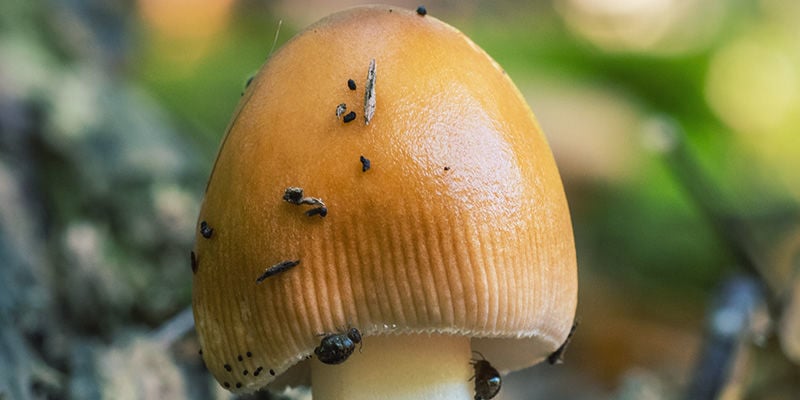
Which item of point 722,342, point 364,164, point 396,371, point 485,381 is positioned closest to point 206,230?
point 364,164

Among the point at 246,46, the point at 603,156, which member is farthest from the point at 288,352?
the point at 246,46

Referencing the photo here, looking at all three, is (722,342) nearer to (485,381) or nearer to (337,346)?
(485,381)

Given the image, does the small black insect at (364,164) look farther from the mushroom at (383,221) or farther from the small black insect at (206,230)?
the small black insect at (206,230)

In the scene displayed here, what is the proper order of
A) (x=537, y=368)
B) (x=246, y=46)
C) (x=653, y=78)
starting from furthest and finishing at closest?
1. (x=246, y=46)
2. (x=653, y=78)
3. (x=537, y=368)

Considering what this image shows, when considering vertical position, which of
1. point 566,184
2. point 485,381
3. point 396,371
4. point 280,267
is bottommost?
point 566,184

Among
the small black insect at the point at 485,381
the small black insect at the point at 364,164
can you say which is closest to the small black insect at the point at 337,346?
the small black insect at the point at 364,164

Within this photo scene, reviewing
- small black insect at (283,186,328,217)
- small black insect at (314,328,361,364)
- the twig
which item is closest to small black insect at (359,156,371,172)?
small black insect at (283,186,328,217)

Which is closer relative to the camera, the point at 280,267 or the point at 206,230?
the point at 280,267

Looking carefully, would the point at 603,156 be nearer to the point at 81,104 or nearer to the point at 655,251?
the point at 655,251
